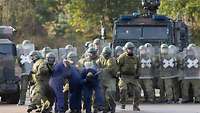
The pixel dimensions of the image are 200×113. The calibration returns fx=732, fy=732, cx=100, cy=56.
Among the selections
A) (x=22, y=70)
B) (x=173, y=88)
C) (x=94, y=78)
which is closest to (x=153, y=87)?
(x=173, y=88)

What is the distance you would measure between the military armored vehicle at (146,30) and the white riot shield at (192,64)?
1.60 meters

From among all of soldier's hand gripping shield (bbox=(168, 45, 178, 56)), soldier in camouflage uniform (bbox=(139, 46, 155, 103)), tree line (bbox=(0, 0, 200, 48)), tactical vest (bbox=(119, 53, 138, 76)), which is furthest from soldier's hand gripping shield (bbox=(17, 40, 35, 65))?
tree line (bbox=(0, 0, 200, 48))

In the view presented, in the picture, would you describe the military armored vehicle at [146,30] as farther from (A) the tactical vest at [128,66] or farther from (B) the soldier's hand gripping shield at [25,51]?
(A) the tactical vest at [128,66]

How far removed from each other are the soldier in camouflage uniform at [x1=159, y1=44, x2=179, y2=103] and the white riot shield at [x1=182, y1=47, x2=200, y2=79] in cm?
29

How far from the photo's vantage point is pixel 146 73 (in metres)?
23.4

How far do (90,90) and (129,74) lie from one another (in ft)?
7.18

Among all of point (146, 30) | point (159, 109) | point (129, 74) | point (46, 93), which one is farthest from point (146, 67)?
point (46, 93)

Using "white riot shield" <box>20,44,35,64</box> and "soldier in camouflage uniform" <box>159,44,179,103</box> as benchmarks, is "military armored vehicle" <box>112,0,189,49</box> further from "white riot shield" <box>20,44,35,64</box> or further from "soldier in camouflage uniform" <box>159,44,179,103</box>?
"white riot shield" <box>20,44,35,64</box>

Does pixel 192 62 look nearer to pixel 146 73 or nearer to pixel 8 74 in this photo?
pixel 146 73

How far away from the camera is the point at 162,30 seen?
81.6 ft

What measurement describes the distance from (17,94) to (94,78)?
6.22m

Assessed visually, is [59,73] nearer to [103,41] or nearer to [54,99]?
[54,99]

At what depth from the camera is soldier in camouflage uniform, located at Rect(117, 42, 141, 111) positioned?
784 inches

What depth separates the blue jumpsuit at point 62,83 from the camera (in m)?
17.6
